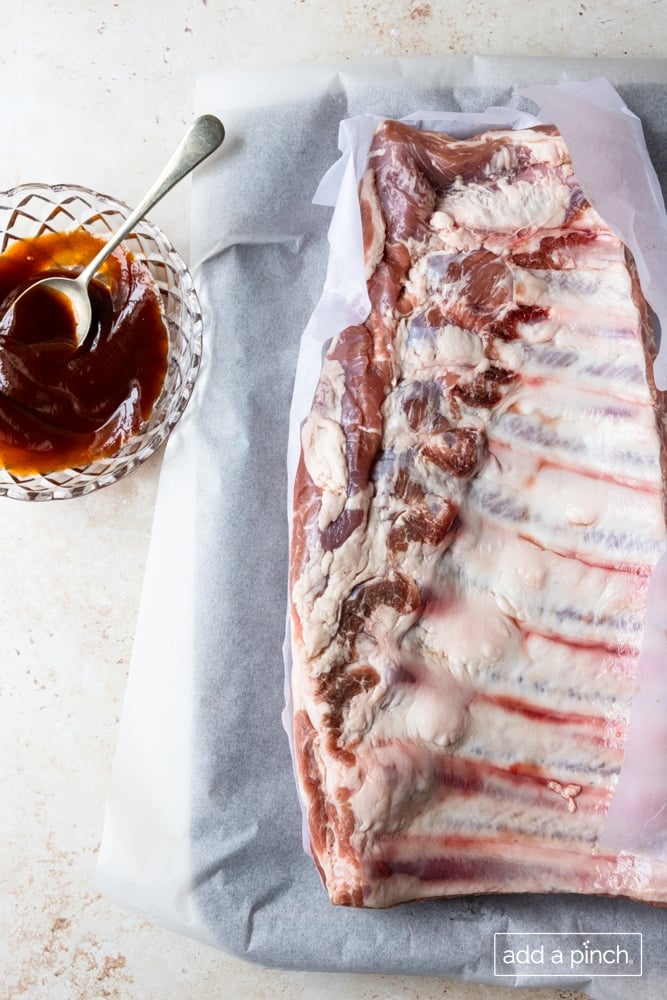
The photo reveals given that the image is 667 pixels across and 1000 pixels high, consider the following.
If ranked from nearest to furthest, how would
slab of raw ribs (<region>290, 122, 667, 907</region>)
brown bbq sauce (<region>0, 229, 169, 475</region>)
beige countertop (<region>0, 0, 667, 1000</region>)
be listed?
slab of raw ribs (<region>290, 122, 667, 907</region>) → brown bbq sauce (<region>0, 229, 169, 475</region>) → beige countertop (<region>0, 0, 667, 1000</region>)

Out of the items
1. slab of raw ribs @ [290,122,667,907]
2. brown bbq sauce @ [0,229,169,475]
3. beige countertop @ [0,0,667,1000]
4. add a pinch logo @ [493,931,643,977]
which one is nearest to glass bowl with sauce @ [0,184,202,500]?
brown bbq sauce @ [0,229,169,475]

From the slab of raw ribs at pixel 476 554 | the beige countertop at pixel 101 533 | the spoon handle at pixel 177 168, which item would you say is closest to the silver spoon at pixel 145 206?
the spoon handle at pixel 177 168

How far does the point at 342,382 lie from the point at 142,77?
3.15 feet

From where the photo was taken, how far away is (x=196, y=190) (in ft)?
6.06

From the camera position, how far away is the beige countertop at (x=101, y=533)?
175 centimetres

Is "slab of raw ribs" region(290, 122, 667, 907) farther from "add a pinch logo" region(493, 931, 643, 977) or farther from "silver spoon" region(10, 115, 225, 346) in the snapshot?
"silver spoon" region(10, 115, 225, 346)

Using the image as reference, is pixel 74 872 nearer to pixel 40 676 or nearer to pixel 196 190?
pixel 40 676

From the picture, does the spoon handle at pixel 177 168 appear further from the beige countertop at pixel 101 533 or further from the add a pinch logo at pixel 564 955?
the add a pinch logo at pixel 564 955

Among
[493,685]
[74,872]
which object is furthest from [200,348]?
[74,872]

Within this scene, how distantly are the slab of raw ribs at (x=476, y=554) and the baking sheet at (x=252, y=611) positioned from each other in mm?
271

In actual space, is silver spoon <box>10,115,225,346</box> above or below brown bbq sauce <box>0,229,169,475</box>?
above

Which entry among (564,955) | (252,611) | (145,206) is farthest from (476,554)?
(145,206)

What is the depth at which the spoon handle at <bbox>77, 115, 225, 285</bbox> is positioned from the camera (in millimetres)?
1675

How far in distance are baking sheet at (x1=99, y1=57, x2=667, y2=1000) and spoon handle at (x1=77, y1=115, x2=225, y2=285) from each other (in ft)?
0.21
